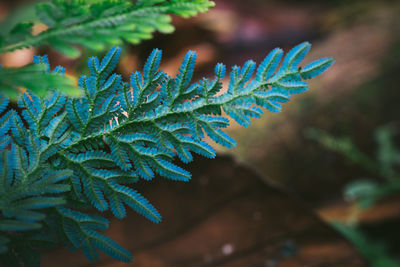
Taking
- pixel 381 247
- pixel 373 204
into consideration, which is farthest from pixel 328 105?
pixel 381 247

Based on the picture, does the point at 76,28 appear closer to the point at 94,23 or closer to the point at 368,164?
the point at 94,23

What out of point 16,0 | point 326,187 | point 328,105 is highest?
point 16,0

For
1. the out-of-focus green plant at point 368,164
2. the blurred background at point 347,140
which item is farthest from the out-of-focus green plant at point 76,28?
the out-of-focus green plant at point 368,164

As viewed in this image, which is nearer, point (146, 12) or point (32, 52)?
point (146, 12)

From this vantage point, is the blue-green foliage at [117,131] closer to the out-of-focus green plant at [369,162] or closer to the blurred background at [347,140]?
the blurred background at [347,140]

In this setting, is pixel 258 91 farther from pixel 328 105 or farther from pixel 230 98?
pixel 328 105
